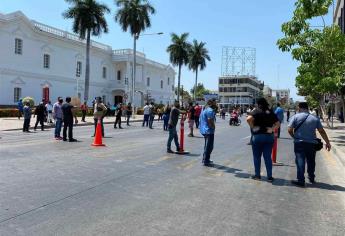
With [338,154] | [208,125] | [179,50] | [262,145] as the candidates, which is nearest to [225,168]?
[208,125]

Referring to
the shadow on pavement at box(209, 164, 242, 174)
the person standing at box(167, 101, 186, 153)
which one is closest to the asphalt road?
the shadow on pavement at box(209, 164, 242, 174)

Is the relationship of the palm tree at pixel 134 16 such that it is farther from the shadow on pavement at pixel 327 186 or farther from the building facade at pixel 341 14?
the shadow on pavement at pixel 327 186

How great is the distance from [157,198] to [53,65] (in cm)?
4326

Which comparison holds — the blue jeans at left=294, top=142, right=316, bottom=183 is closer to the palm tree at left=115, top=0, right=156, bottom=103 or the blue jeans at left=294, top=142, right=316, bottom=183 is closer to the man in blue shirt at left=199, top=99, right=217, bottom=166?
the man in blue shirt at left=199, top=99, right=217, bottom=166

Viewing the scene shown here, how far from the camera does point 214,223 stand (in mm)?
5605

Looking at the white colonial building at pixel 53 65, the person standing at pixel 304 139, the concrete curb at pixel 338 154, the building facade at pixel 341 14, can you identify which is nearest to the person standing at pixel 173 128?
the concrete curb at pixel 338 154

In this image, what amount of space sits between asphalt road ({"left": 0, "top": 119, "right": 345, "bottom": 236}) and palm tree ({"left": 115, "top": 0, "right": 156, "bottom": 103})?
40026 millimetres

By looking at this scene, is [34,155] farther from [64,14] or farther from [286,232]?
[64,14]

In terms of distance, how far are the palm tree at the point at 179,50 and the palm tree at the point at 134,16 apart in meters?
22.8

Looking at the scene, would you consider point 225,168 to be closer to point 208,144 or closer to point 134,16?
point 208,144

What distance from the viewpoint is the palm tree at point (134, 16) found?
5000 cm

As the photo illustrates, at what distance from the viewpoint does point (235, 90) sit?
144375 mm

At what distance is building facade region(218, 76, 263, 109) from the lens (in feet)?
468

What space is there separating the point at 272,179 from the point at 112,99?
174 ft
